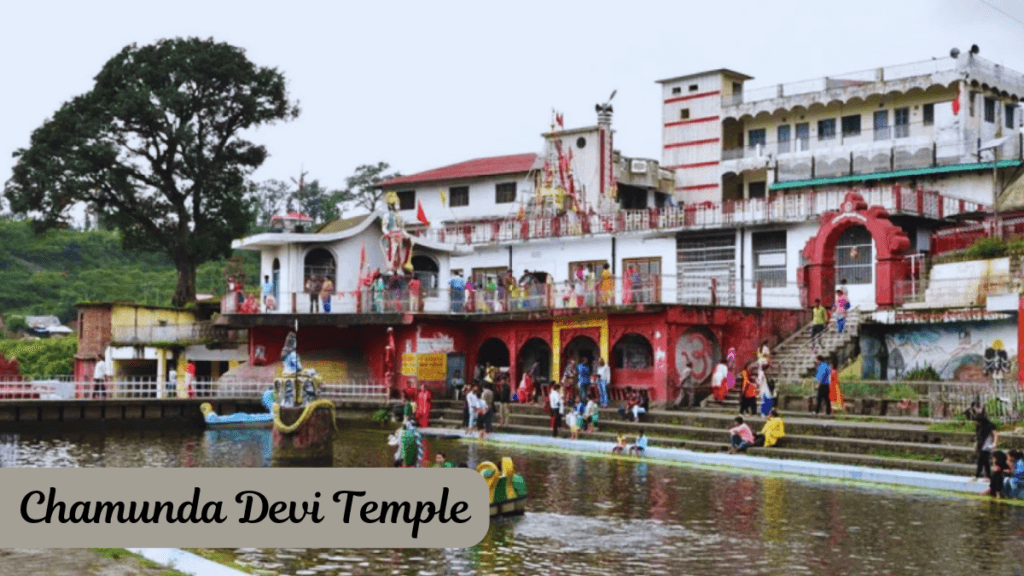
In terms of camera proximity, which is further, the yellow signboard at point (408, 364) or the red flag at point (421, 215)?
the red flag at point (421, 215)

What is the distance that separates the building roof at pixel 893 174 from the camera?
4434 cm

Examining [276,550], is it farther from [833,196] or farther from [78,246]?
[78,246]

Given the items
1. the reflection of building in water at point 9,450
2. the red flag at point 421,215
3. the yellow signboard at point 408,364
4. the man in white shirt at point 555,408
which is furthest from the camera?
the red flag at point 421,215

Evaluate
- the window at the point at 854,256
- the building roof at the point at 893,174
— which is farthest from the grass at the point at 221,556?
the building roof at the point at 893,174

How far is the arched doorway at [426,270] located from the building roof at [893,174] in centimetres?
1467

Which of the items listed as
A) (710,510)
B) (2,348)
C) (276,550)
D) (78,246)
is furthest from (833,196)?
(78,246)

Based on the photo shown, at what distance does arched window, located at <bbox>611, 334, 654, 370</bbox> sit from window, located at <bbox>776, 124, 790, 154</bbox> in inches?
680

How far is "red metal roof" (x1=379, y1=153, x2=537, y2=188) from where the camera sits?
56.2 meters

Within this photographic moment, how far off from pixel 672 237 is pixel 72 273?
174ft

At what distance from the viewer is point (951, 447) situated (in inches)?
1005

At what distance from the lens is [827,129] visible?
52.2 m

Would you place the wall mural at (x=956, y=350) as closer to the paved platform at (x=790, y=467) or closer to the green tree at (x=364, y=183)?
the paved platform at (x=790, y=467)

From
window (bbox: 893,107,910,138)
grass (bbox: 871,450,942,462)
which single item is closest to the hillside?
window (bbox: 893,107,910,138)

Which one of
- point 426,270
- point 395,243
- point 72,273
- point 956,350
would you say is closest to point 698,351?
point 956,350
